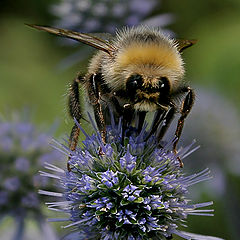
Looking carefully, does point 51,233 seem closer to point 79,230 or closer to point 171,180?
point 79,230

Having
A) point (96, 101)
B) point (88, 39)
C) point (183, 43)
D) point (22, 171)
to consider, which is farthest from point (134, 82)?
point (22, 171)

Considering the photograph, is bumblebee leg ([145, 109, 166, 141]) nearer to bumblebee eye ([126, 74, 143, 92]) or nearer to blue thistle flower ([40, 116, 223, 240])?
blue thistle flower ([40, 116, 223, 240])

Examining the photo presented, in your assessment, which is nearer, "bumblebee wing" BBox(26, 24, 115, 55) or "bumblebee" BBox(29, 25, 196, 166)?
"bumblebee" BBox(29, 25, 196, 166)

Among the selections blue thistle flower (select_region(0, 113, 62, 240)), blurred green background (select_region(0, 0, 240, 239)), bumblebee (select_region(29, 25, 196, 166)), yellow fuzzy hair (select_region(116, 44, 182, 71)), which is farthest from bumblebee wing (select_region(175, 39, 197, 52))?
blurred green background (select_region(0, 0, 240, 239))

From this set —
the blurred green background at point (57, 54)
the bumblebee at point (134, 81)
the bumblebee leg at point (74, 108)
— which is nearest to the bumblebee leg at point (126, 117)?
the bumblebee at point (134, 81)

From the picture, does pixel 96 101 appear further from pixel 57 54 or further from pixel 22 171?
pixel 57 54

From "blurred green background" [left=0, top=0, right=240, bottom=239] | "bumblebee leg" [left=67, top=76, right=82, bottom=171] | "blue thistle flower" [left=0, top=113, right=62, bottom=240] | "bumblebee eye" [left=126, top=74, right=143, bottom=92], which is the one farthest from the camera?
"blurred green background" [left=0, top=0, right=240, bottom=239]
